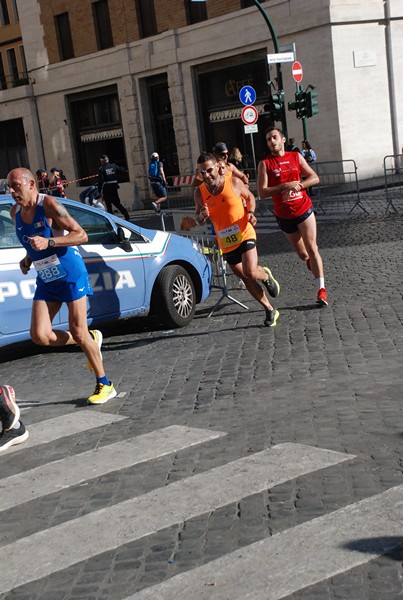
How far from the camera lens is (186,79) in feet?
119

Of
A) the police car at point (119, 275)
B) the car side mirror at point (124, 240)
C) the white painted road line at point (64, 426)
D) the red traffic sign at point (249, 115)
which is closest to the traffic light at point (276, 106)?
the red traffic sign at point (249, 115)

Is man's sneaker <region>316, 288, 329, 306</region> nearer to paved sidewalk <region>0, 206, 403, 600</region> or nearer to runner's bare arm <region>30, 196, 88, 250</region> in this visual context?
paved sidewalk <region>0, 206, 403, 600</region>

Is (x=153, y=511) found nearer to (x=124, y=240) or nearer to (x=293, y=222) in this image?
(x=124, y=240)

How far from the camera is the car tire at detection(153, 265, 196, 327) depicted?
10.4m

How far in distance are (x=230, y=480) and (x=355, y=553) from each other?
127 cm

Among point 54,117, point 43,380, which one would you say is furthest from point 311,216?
point 54,117

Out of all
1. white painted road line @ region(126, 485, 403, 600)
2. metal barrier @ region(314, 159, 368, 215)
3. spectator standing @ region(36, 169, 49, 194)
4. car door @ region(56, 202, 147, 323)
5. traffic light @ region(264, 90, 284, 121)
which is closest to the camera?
white painted road line @ region(126, 485, 403, 600)

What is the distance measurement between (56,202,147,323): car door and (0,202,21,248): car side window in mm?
679

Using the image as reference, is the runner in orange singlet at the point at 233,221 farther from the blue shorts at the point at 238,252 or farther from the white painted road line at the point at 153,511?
the white painted road line at the point at 153,511

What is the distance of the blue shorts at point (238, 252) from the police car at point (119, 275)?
0.72 meters

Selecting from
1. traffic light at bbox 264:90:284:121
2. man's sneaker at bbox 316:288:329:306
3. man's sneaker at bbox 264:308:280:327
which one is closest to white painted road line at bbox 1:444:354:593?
man's sneaker at bbox 264:308:280:327

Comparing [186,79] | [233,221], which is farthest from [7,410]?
[186,79]

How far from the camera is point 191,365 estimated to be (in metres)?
8.65

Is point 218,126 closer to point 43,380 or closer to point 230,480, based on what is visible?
point 43,380
